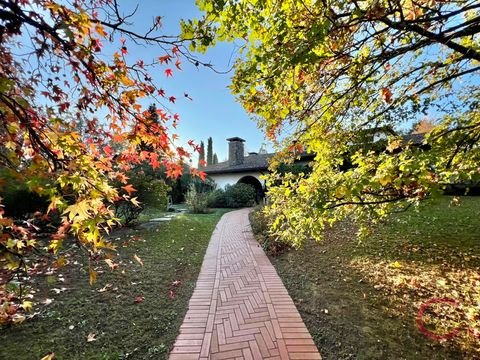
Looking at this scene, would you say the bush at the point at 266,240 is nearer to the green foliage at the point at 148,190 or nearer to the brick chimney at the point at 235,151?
the green foliage at the point at 148,190

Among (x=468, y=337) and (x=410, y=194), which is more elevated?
(x=410, y=194)

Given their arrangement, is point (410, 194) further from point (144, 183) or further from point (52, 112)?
point (144, 183)

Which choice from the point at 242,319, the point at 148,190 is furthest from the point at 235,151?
the point at 242,319

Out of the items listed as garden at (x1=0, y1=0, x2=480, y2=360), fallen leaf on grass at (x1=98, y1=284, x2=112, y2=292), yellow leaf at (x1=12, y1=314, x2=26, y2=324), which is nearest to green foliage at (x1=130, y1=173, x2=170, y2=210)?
garden at (x1=0, y1=0, x2=480, y2=360)

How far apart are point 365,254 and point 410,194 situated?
11.6 feet

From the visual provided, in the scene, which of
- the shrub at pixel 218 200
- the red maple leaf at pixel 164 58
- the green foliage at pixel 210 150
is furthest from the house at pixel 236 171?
the green foliage at pixel 210 150

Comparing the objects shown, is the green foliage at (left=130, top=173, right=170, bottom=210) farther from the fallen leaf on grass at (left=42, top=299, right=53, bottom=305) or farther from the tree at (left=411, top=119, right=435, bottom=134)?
the tree at (left=411, top=119, right=435, bottom=134)


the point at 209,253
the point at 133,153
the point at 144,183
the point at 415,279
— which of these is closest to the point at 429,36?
the point at 133,153

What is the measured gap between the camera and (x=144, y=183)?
908 centimetres

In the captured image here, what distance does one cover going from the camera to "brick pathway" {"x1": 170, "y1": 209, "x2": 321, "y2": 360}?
10.0 feet

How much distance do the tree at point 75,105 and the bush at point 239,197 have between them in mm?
14532

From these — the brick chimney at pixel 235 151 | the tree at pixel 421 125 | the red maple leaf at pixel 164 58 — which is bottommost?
the red maple leaf at pixel 164 58

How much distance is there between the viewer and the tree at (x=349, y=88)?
2.55 meters

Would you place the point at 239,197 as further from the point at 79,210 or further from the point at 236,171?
the point at 79,210
